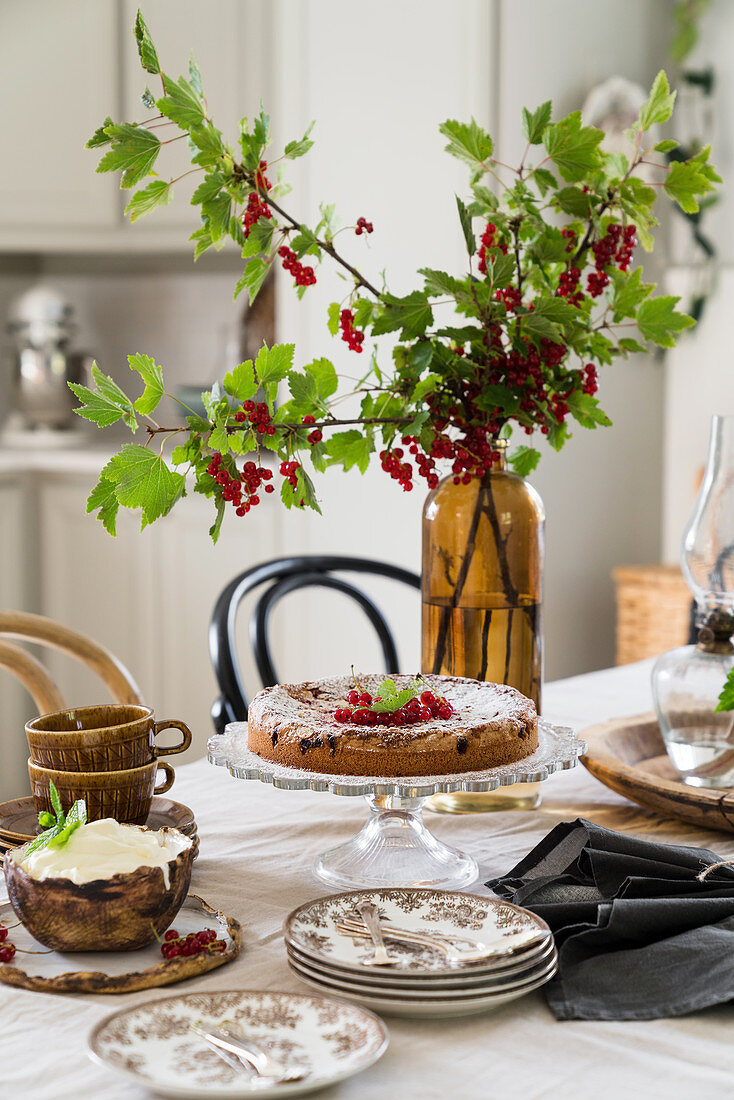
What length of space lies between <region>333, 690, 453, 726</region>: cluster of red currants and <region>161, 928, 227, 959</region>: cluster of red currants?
20 centimetres

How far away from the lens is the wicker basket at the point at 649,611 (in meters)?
2.90

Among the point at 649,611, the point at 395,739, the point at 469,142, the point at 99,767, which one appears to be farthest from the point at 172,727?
the point at 649,611

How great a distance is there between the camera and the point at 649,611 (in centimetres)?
295

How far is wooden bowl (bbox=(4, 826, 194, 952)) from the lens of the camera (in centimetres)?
68

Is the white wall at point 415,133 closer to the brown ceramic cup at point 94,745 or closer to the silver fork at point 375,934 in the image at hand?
the brown ceramic cup at point 94,745

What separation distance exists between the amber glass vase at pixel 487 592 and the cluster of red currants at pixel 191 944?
0.37 meters

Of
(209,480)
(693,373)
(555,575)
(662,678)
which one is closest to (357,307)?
(209,480)

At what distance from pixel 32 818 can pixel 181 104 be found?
1.79 ft

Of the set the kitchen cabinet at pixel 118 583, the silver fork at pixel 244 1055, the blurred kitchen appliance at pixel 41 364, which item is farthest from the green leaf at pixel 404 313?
the blurred kitchen appliance at pixel 41 364

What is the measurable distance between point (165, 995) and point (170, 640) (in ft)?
7.82

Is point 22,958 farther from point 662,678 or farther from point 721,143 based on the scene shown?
point 721,143

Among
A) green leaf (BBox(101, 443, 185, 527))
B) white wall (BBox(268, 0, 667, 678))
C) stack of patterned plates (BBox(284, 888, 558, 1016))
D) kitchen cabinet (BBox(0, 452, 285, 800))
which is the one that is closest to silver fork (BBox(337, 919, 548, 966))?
stack of patterned plates (BBox(284, 888, 558, 1016))

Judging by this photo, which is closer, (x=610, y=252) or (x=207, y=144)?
(x=207, y=144)

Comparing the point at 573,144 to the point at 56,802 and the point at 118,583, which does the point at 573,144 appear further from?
the point at 118,583
